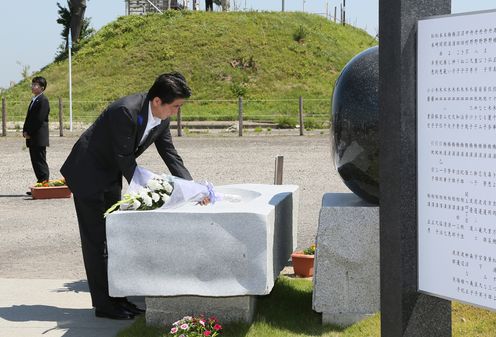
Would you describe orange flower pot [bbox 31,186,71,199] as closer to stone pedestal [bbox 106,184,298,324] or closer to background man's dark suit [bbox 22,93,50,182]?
background man's dark suit [bbox 22,93,50,182]

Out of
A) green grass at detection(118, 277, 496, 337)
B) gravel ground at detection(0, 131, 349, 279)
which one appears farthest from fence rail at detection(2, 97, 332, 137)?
green grass at detection(118, 277, 496, 337)

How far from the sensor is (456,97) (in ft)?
12.3

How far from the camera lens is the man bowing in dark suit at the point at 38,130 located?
13.8 meters

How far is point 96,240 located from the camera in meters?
6.57

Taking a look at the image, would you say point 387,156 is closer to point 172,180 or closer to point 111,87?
point 172,180

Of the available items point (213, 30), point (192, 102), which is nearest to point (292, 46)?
point (213, 30)

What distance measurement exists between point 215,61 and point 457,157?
136ft

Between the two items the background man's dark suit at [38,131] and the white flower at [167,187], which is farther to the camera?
the background man's dark suit at [38,131]

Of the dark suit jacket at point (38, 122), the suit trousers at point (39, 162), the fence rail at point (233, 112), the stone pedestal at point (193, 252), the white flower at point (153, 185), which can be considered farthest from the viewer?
the fence rail at point (233, 112)

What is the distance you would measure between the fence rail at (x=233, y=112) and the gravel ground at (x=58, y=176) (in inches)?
143

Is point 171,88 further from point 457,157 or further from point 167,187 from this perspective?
point 457,157

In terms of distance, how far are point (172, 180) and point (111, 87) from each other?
37.9 m

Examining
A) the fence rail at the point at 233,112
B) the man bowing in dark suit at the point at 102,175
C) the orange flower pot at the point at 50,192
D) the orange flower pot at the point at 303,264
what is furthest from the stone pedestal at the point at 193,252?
the fence rail at the point at 233,112

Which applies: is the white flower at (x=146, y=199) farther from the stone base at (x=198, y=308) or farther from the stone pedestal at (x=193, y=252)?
the stone base at (x=198, y=308)
